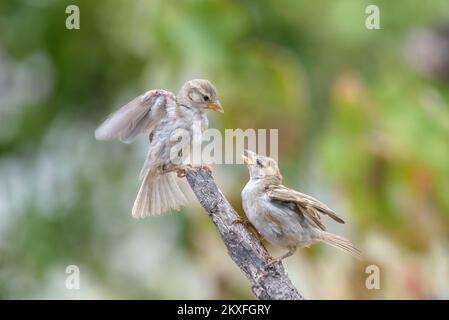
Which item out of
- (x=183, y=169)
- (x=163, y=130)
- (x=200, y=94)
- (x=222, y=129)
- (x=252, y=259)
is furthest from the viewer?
(x=222, y=129)

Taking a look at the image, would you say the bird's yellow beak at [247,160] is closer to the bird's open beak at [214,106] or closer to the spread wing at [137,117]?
the bird's open beak at [214,106]

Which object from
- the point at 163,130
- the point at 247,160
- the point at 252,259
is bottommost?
the point at 252,259

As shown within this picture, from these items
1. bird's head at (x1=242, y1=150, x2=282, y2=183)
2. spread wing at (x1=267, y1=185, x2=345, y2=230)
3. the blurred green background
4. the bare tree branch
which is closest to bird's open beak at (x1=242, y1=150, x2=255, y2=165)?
bird's head at (x1=242, y1=150, x2=282, y2=183)

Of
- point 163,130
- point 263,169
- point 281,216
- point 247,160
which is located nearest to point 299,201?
point 281,216

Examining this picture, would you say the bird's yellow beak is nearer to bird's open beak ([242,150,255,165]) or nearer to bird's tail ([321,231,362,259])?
bird's open beak ([242,150,255,165])

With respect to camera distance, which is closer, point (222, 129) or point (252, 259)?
point (252, 259)

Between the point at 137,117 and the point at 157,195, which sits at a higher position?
the point at 137,117

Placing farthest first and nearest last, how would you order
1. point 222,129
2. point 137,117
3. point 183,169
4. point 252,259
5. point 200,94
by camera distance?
point 222,129
point 200,94
point 137,117
point 183,169
point 252,259

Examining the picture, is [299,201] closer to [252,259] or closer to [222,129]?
[252,259]

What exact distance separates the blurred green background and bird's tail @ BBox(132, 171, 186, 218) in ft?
6.25

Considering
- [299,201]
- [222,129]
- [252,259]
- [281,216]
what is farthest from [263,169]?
[222,129]

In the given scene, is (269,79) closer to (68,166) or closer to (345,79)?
(345,79)

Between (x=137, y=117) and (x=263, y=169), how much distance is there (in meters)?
0.56

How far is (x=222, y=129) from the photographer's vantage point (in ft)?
19.0
